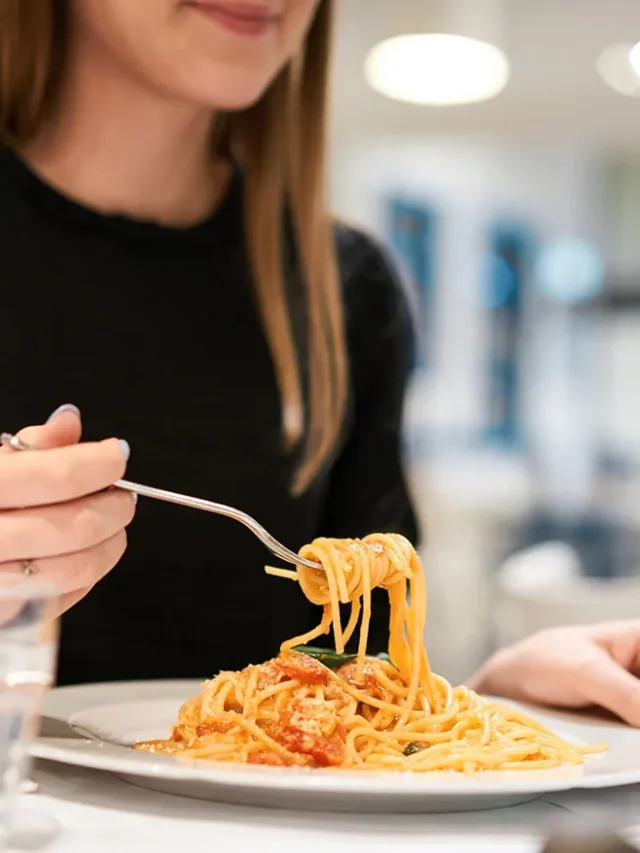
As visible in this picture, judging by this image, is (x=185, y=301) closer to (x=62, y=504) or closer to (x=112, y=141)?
(x=112, y=141)

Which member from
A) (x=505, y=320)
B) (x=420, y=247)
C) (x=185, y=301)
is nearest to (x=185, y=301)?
(x=185, y=301)

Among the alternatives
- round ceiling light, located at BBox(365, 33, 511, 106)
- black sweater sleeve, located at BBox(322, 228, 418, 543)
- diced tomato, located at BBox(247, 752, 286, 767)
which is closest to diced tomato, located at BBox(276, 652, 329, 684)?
diced tomato, located at BBox(247, 752, 286, 767)

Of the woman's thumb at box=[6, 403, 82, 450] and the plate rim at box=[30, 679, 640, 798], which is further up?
the woman's thumb at box=[6, 403, 82, 450]

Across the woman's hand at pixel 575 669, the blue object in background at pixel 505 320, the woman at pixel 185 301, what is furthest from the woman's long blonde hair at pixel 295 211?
the blue object in background at pixel 505 320

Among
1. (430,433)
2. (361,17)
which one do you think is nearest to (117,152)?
(361,17)

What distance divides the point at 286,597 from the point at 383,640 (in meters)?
0.15

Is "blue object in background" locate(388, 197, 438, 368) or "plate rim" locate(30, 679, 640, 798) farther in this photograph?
"blue object in background" locate(388, 197, 438, 368)

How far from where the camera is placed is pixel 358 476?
5.67 ft

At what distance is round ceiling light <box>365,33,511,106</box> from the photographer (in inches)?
154

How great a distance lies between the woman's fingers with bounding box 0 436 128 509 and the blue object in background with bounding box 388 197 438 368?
6880mm

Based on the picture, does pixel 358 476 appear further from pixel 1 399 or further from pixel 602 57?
pixel 602 57

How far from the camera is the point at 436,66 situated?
4094 mm

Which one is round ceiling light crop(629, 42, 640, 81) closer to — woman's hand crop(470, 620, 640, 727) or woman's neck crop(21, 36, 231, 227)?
woman's neck crop(21, 36, 231, 227)

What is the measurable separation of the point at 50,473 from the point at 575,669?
56 cm
